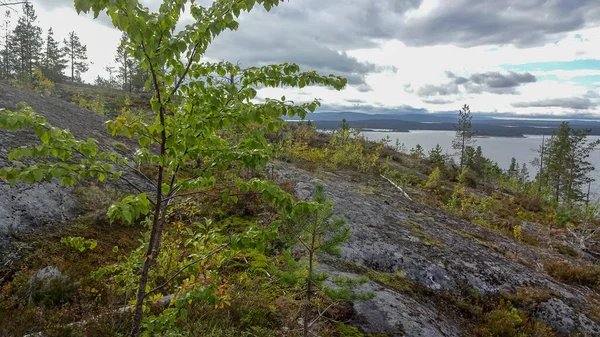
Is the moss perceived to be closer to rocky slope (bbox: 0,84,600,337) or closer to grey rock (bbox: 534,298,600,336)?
rocky slope (bbox: 0,84,600,337)

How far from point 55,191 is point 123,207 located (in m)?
5.46

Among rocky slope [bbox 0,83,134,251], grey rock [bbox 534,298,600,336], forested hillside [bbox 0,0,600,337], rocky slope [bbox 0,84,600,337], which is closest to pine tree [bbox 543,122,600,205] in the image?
forested hillside [bbox 0,0,600,337]

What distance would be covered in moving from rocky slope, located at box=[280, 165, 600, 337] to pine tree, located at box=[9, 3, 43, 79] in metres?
67.7

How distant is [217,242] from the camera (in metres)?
3.57

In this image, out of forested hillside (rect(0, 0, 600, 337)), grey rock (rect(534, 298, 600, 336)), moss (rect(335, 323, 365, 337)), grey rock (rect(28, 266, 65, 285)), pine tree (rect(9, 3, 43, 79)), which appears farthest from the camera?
pine tree (rect(9, 3, 43, 79))

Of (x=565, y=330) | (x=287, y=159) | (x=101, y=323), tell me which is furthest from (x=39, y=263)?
(x=287, y=159)

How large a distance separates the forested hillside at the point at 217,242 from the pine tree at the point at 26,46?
60.1 metres

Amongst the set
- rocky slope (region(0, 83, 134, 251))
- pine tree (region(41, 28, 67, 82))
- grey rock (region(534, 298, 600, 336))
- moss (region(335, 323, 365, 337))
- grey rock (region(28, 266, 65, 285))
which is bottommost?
grey rock (region(534, 298, 600, 336))

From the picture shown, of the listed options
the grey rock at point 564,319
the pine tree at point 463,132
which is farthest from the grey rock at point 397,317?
the pine tree at point 463,132

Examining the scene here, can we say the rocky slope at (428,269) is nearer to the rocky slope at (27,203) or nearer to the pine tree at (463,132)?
the rocky slope at (27,203)

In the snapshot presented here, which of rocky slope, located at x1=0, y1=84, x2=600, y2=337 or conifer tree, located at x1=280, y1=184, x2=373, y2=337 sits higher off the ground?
conifer tree, located at x1=280, y1=184, x2=373, y2=337

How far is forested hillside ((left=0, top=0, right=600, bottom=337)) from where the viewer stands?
2652 mm

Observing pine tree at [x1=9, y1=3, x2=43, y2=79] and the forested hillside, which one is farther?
pine tree at [x1=9, y1=3, x2=43, y2=79]

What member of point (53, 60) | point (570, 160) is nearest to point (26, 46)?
point (53, 60)
